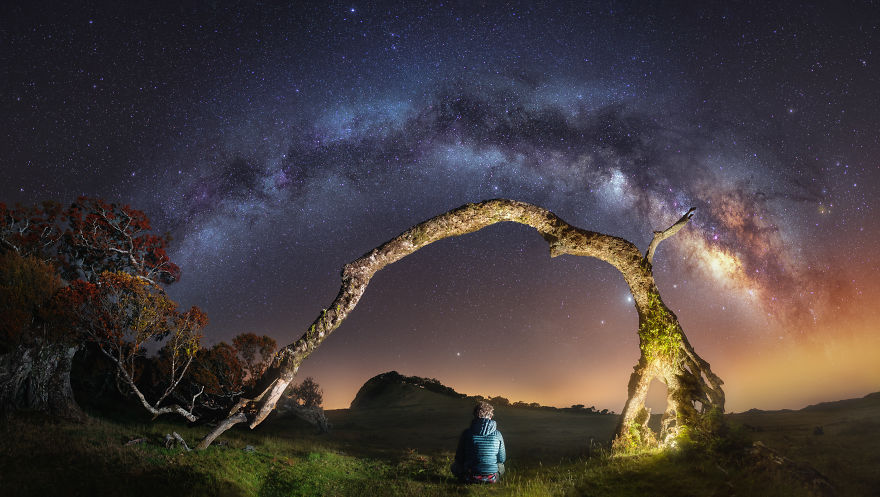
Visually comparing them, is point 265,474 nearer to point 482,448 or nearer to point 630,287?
point 482,448

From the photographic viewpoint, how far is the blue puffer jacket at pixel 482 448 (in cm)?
951

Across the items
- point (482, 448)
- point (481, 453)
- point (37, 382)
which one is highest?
point (37, 382)

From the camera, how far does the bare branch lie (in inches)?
525

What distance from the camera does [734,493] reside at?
304 inches

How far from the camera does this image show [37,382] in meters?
16.1

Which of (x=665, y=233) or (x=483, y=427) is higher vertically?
(x=665, y=233)

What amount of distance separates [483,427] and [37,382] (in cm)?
1891

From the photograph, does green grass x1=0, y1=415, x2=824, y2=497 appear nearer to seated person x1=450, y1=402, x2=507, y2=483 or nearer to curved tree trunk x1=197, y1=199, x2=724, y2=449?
seated person x1=450, y1=402, x2=507, y2=483

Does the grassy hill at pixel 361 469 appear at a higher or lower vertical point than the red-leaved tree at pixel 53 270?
lower

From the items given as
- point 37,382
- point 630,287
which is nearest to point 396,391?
point 37,382

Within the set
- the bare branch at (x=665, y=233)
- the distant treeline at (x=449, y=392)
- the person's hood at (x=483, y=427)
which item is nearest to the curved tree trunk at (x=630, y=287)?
the bare branch at (x=665, y=233)

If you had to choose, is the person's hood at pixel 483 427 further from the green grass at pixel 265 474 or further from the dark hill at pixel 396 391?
the dark hill at pixel 396 391

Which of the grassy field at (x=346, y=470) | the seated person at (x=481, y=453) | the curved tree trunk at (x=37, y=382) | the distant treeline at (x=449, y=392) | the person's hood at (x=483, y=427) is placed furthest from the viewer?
the distant treeline at (x=449, y=392)

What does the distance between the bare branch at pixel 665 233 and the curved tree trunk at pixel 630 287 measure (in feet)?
0.10
